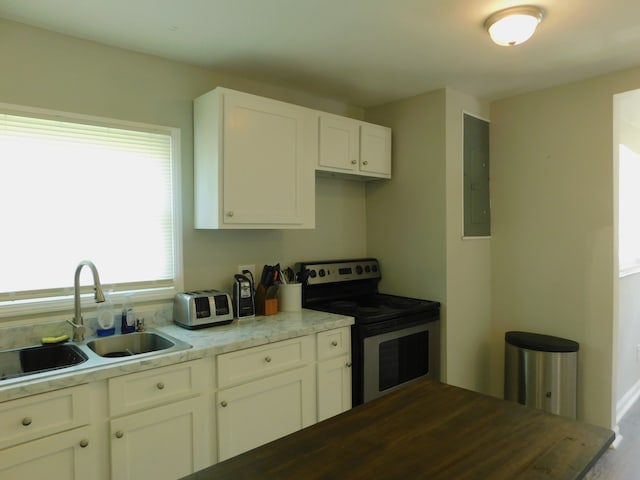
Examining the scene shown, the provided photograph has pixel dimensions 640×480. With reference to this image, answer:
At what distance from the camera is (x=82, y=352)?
1.87 meters

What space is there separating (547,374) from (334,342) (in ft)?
4.90

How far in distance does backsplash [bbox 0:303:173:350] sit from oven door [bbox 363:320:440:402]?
4.01 feet

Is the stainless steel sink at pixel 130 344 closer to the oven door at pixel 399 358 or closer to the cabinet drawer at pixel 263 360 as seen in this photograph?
the cabinet drawer at pixel 263 360

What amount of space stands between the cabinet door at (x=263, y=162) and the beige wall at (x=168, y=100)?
0.33 m

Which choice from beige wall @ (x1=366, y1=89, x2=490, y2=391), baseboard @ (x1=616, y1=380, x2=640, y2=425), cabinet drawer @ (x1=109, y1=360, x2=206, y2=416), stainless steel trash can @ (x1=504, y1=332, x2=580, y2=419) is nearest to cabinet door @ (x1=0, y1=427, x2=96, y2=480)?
cabinet drawer @ (x1=109, y1=360, x2=206, y2=416)

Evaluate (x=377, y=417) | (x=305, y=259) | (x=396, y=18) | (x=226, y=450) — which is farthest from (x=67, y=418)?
(x=396, y=18)

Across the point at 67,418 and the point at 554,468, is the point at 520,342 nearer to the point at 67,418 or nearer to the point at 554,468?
the point at 554,468

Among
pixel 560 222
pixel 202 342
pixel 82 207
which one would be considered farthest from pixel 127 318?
pixel 560 222

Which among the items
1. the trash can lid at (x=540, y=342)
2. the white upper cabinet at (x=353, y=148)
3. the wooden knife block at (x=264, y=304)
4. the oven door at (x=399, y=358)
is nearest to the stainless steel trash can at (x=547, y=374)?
the trash can lid at (x=540, y=342)

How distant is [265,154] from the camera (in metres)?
2.44

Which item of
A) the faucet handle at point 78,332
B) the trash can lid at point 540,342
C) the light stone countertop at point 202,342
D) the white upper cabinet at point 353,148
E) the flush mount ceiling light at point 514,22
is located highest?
the flush mount ceiling light at point 514,22

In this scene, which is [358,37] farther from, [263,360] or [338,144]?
[263,360]

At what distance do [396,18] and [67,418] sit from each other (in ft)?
7.00

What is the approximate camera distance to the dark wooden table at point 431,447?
3.25 ft
